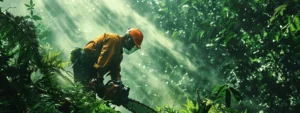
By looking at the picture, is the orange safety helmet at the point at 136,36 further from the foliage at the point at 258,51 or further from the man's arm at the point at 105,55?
the foliage at the point at 258,51

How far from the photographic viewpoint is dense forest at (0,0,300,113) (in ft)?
3.78

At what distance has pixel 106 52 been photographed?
3.63m

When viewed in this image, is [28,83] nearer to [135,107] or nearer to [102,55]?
[135,107]

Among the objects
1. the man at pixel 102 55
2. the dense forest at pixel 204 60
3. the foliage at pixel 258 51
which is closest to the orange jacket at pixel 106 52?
the man at pixel 102 55

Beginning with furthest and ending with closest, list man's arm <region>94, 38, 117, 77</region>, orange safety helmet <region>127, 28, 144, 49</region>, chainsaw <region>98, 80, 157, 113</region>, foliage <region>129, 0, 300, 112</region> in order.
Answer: foliage <region>129, 0, 300, 112</region>
orange safety helmet <region>127, 28, 144, 49</region>
man's arm <region>94, 38, 117, 77</region>
chainsaw <region>98, 80, 157, 113</region>

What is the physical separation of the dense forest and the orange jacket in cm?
65

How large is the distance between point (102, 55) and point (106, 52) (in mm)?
69

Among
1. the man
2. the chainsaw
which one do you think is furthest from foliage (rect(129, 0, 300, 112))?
the chainsaw

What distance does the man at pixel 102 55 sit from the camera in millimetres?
3552

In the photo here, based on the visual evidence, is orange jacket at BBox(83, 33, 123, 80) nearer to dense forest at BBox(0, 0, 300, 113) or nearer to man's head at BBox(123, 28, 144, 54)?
man's head at BBox(123, 28, 144, 54)

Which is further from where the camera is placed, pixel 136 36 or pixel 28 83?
pixel 136 36

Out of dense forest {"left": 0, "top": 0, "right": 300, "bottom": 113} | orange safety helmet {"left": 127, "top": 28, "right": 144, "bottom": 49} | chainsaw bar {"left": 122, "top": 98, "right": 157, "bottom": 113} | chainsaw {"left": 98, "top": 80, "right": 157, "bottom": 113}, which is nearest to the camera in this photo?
dense forest {"left": 0, "top": 0, "right": 300, "bottom": 113}

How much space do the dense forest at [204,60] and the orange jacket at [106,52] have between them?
0.65 meters

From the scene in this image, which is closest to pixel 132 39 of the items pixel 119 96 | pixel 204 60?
pixel 119 96
